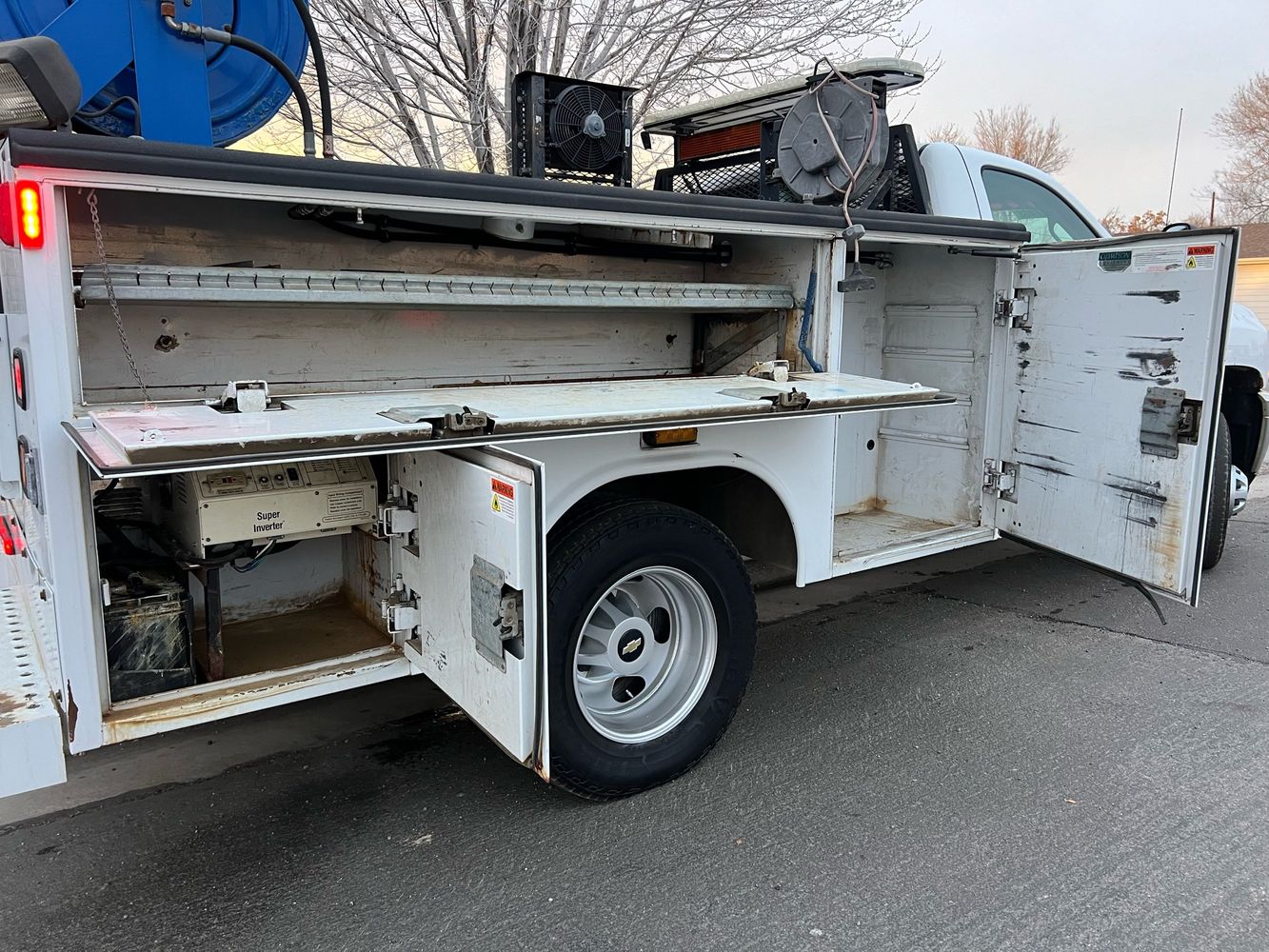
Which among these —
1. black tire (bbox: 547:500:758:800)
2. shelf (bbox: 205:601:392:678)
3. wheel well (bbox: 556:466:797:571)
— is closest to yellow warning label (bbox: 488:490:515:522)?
black tire (bbox: 547:500:758:800)

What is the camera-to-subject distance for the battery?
260 centimetres

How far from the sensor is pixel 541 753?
2605mm

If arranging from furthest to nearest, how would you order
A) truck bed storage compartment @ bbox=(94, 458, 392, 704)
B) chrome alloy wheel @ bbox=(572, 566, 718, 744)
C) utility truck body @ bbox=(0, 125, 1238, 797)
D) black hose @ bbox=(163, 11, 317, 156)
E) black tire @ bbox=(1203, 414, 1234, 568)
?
black tire @ bbox=(1203, 414, 1234, 568), chrome alloy wheel @ bbox=(572, 566, 718, 744), black hose @ bbox=(163, 11, 317, 156), truck bed storage compartment @ bbox=(94, 458, 392, 704), utility truck body @ bbox=(0, 125, 1238, 797)

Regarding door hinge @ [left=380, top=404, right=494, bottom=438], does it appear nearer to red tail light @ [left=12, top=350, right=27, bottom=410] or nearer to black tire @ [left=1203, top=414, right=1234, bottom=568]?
red tail light @ [left=12, top=350, right=27, bottom=410]

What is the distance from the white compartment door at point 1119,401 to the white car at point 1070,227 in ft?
2.60

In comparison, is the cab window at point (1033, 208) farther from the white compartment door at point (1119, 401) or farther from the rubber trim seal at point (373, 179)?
the rubber trim seal at point (373, 179)

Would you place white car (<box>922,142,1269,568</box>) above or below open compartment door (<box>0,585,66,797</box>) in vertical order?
above

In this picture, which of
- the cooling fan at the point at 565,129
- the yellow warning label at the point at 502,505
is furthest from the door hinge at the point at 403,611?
the cooling fan at the point at 565,129

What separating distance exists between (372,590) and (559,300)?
4.11ft

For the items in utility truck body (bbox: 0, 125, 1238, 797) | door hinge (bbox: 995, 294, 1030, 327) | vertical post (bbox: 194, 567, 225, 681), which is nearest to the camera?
utility truck body (bbox: 0, 125, 1238, 797)

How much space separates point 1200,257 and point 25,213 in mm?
3935

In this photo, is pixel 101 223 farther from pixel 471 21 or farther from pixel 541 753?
pixel 471 21

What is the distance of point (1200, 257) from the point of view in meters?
3.70

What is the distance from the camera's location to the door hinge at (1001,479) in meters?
4.61
